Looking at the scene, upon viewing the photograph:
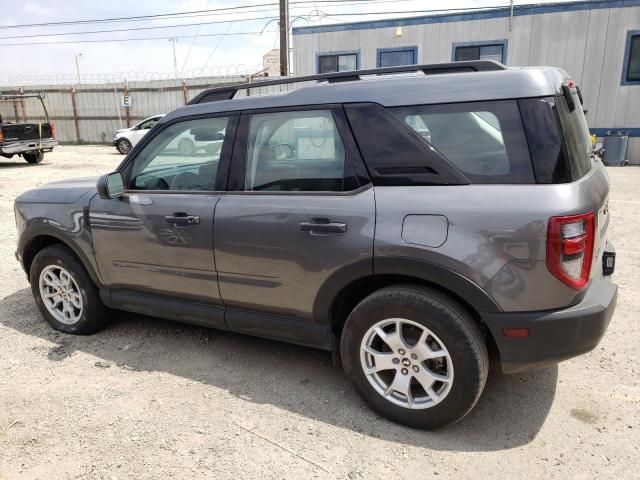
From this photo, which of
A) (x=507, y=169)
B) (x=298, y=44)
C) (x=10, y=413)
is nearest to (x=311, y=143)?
(x=507, y=169)

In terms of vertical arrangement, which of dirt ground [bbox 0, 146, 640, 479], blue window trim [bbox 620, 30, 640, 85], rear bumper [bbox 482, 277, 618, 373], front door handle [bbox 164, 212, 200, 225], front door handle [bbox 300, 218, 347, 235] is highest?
blue window trim [bbox 620, 30, 640, 85]

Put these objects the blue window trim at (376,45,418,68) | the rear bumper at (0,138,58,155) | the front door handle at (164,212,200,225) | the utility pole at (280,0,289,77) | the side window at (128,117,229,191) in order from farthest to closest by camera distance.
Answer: the utility pole at (280,0,289,77) → the rear bumper at (0,138,58,155) → the blue window trim at (376,45,418,68) → the side window at (128,117,229,191) → the front door handle at (164,212,200,225)

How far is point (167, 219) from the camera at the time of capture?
3.31 meters

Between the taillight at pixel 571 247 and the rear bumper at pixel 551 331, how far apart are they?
141 millimetres

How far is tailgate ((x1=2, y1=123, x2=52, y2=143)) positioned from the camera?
51.0 ft

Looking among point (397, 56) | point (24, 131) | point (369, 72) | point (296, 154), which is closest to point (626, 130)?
point (397, 56)

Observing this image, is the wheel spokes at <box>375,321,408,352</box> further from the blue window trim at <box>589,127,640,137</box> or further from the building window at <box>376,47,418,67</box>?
the blue window trim at <box>589,127,640,137</box>

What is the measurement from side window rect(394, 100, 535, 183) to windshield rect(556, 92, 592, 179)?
8.5 inches

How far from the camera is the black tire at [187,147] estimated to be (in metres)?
3.55

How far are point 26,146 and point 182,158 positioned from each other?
1497 centimetres

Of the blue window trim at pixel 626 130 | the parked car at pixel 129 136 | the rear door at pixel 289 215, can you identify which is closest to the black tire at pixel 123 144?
the parked car at pixel 129 136

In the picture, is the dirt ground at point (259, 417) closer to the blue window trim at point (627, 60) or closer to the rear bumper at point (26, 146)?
the blue window trim at point (627, 60)

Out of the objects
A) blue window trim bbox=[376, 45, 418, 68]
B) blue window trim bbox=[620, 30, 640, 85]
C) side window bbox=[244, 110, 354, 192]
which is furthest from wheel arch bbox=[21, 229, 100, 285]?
blue window trim bbox=[620, 30, 640, 85]

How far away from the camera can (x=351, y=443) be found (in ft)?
8.73
